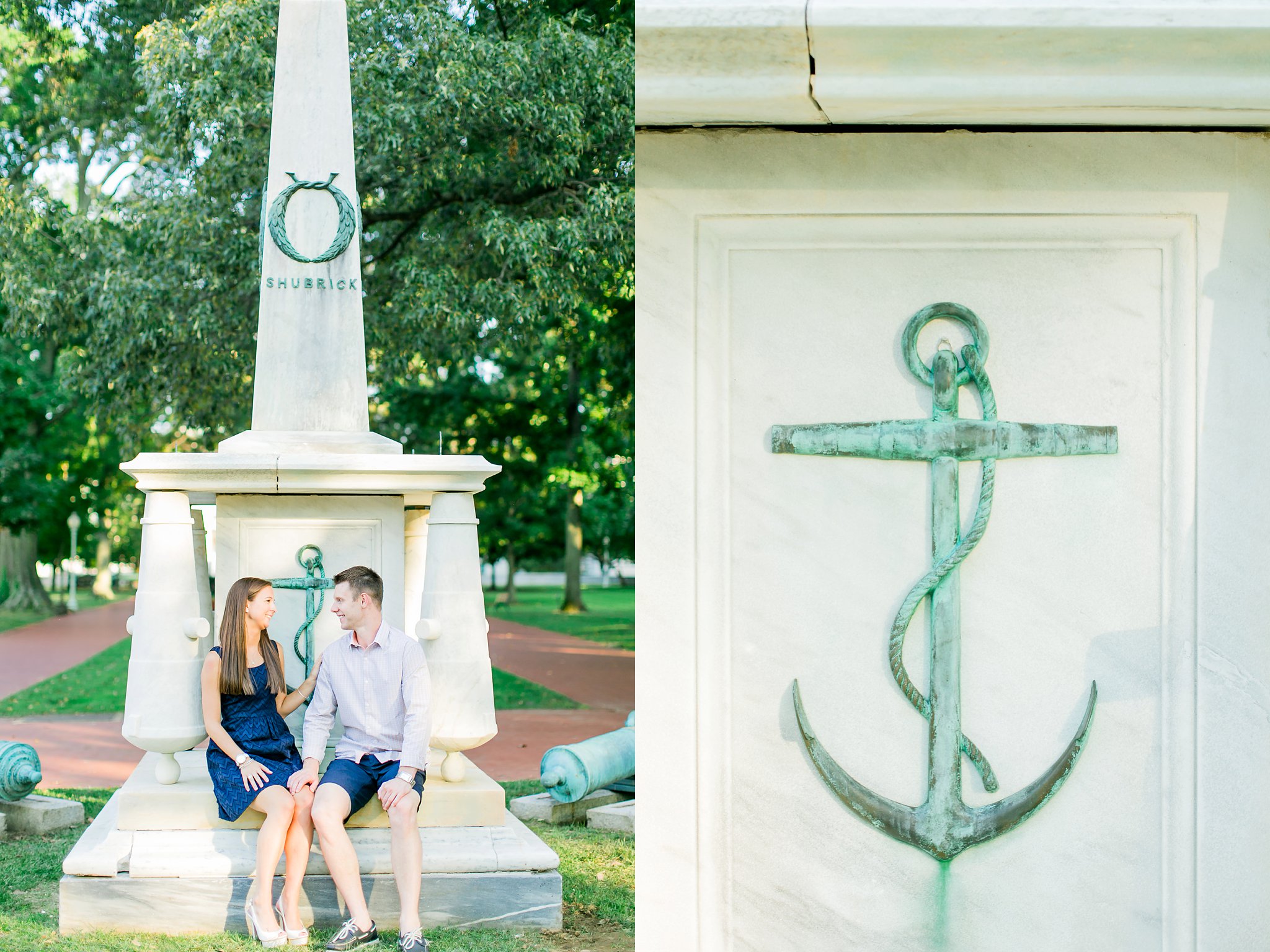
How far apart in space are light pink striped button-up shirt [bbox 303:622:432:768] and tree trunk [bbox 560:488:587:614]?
69.8ft

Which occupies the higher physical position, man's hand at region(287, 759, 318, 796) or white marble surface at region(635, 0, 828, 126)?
white marble surface at region(635, 0, 828, 126)

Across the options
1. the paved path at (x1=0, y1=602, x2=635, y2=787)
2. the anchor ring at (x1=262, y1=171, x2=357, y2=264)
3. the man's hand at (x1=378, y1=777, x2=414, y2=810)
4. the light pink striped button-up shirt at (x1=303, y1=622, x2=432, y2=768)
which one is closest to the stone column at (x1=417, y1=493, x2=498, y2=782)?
the light pink striped button-up shirt at (x1=303, y1=622, x2=432, y2=768)

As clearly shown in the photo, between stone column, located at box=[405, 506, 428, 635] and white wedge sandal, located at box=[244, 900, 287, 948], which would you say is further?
stone column, located at box=[405, 506, 428, 635]

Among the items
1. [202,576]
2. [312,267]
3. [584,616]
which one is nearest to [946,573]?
[202,576]

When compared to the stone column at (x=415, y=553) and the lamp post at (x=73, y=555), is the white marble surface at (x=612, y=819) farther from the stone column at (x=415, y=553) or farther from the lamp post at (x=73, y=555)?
the lamp post at (x=73, y=555)

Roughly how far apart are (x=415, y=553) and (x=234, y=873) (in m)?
2.15

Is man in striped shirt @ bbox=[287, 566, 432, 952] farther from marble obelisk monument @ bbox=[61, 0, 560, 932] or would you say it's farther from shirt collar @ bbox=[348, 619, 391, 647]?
marble obelisk monument @ bbox=[61, 0, 560, 932]

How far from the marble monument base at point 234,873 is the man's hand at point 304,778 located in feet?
0.81

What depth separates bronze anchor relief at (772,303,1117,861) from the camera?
2219 mm

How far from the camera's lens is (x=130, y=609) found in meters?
38.1

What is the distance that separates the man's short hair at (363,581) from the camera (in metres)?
5.29

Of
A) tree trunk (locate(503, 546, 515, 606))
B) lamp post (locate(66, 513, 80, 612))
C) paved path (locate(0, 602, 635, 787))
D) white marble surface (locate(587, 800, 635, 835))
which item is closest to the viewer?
white marble surface (locate(587, 800, 635, 835))

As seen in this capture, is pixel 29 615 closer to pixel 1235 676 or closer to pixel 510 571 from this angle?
pixel 510 571

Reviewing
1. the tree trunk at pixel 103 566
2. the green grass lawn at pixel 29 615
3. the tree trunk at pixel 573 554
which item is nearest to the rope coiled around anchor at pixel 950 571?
the tree trunk at pixel 573 554
